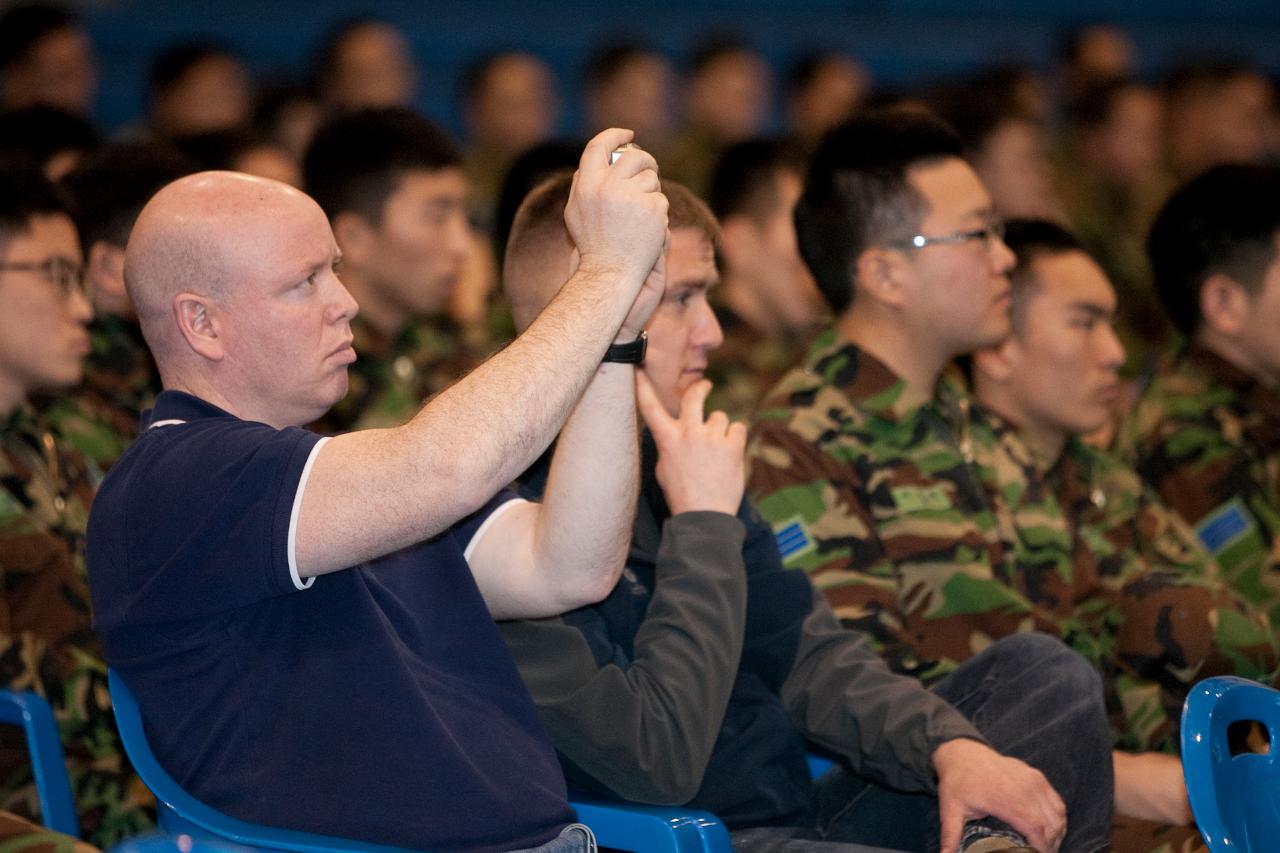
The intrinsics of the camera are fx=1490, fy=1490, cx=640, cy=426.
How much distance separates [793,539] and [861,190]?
35.6 inches

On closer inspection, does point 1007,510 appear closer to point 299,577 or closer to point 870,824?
point 870,824

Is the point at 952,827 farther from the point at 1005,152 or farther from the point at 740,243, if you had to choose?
the point at 1005,152

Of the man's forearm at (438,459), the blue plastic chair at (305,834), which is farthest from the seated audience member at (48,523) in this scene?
the man's forearm at (438,459)

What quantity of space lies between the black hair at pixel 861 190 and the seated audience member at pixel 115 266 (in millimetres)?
1498

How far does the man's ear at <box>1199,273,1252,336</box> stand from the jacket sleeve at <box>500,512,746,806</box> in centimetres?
205

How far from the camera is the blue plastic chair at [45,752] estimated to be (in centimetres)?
229

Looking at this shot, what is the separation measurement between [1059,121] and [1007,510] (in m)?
→ 6.10

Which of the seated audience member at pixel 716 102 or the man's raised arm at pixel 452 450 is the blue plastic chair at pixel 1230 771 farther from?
the seated audience member at pixel 716 102

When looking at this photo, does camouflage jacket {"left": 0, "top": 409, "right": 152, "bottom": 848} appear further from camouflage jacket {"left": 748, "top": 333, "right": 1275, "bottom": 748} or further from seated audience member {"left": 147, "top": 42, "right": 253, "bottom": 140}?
seated audience member {"left": 147, "top": 42, "right": 253, "bottom": 140}

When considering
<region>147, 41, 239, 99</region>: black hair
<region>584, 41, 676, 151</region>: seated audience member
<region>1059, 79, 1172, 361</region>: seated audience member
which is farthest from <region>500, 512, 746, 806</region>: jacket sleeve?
<region>584, 41, 676, 151</region>: seated audience member

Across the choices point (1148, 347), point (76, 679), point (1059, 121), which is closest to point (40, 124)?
point (76, 679)

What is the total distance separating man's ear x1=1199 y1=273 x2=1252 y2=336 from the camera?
12.2 ft

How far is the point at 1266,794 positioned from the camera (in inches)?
78.5

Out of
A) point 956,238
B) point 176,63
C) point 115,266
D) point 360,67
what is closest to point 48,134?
point 115,266
